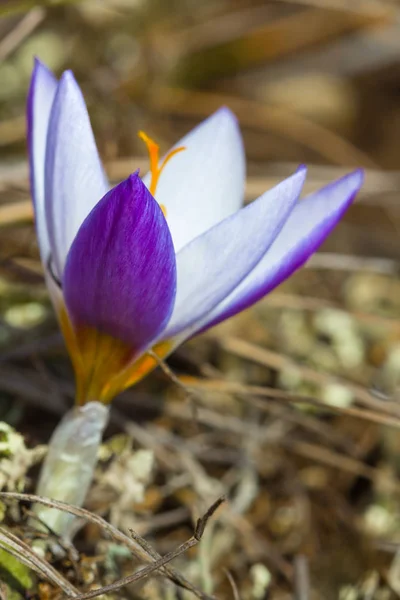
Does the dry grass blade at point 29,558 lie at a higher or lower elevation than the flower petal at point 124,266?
lower

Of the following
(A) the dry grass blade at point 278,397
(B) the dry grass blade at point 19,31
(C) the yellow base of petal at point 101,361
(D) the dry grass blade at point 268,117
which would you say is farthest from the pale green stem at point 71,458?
(D) the dry grass blade at point 268,117

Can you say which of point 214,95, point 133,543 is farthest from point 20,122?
point 133,543

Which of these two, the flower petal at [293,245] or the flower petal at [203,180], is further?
the flower petal at [203,180]

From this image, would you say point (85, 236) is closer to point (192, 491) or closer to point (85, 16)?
point (192, 491)

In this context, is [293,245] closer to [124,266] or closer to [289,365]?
[124,266]

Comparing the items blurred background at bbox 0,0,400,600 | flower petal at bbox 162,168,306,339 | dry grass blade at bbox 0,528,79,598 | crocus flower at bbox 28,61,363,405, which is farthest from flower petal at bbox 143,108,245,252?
dry grass blade at bbox 0,528,79,598

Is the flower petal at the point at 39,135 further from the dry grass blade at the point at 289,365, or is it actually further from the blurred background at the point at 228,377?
the dry grass blade at the point at 289,365
